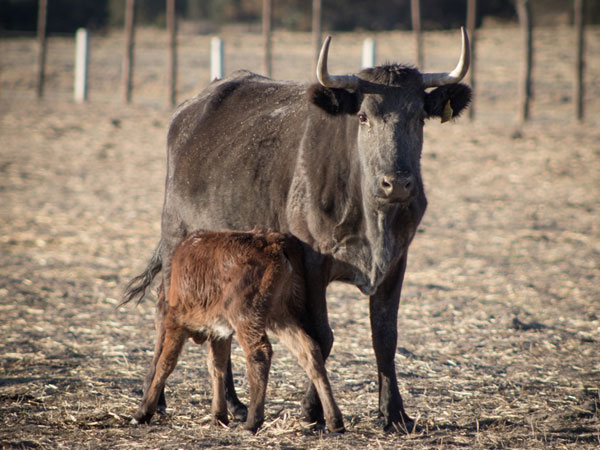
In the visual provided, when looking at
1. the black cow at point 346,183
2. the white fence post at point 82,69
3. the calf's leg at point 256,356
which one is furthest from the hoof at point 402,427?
the white fence post at point 82,69

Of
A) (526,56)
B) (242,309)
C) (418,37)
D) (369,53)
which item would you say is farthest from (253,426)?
(369,53)

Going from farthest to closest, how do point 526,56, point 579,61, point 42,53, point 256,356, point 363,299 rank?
1. point 42,53
2. point 579,61
3. point 526,56
4. point 363,299
5. point 256,356

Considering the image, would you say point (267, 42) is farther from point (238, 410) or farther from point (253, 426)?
point (253, 426)

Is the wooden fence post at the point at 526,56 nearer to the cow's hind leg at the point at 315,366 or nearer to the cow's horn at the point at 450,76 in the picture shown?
the cow's horn at the point at 450,76

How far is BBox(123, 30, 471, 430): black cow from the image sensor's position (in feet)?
16.8

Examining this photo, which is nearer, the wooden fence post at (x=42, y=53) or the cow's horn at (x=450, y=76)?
the cow's horn at (x=450, y=76)

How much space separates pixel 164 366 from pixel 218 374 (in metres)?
0.37

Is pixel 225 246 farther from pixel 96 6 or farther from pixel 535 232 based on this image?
pixel 96 6

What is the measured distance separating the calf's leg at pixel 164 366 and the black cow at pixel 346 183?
43 centimetres

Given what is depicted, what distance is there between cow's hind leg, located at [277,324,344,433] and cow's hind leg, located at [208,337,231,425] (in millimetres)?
475

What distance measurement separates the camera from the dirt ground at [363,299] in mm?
5258

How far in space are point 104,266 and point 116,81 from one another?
1611 centimetres

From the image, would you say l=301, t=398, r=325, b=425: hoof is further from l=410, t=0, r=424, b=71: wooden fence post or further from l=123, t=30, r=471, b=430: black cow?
l=410, t=0, r=424, b=71: wooden fence post

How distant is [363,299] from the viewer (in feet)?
29.2
